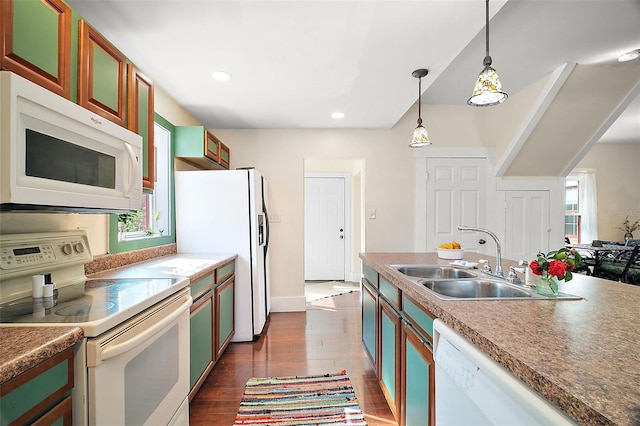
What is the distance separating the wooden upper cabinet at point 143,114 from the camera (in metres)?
1.61

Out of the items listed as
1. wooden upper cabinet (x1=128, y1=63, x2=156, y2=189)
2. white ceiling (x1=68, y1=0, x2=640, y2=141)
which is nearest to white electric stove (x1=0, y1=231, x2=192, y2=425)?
wooden upper cabinet (x1=128, y1=63, x2=156, y2=189)

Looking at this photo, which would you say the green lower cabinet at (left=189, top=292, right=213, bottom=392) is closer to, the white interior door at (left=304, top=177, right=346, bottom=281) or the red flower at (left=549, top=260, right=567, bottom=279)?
the red flower at (left=549, top=260, right=567, bottom=279)

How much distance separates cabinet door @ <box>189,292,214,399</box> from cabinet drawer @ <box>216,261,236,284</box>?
0.21 m

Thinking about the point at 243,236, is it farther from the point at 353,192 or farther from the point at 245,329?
the point at 353,192

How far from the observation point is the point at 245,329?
9.26 ft

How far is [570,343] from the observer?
724 mm

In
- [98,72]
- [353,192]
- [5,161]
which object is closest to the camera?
[5,161]

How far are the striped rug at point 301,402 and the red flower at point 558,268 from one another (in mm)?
1298

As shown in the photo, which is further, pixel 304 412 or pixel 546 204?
pixel 546 204

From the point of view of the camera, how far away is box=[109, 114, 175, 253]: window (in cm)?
237

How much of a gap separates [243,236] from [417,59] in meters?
2.06

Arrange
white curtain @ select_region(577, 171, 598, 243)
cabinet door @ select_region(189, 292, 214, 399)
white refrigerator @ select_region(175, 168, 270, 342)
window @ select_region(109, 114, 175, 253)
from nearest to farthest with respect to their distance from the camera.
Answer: cabinet door @ select_region(189, 292, 214, 399) < window @ select_region(109, 114, 175, 253) < white refrigerator @ select_region(175, 168, 270, 342) < white curtain @ select_region(577, 171, 598, 243)

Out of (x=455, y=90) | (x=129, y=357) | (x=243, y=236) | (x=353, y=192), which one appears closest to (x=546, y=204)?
(x=455, y=90)

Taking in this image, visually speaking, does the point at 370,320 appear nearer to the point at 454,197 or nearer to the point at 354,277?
the point at 454,197
